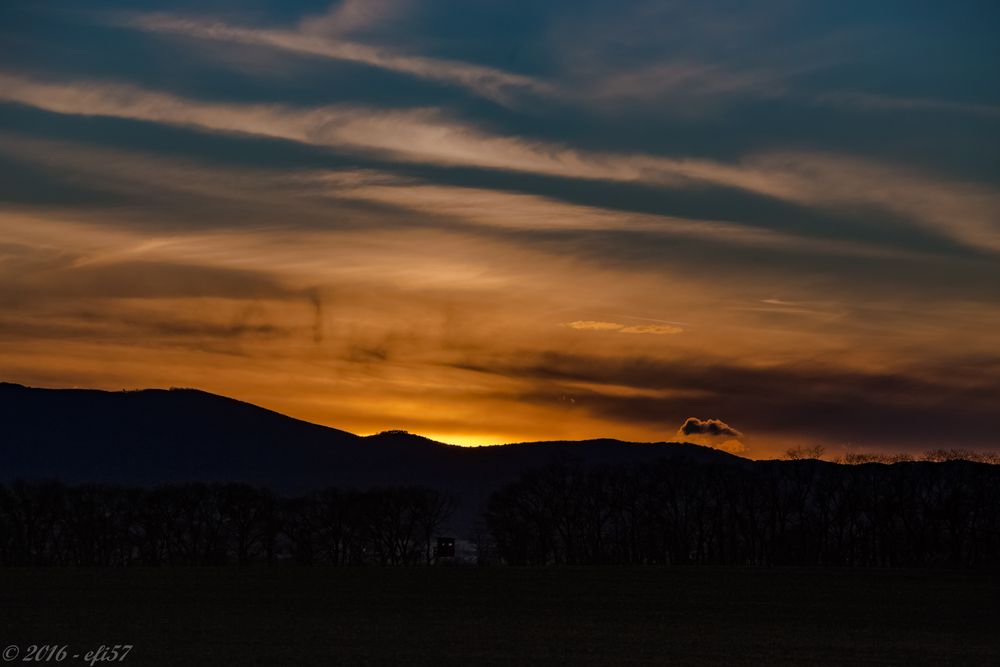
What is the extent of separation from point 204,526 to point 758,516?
79.2 metres

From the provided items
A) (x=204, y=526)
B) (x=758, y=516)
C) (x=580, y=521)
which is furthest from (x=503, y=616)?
(x=204, y=526)

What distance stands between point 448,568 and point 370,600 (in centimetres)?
3808

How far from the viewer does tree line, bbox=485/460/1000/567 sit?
158 m

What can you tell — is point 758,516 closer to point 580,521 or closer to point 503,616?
point 580,521

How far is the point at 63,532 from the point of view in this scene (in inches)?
6590

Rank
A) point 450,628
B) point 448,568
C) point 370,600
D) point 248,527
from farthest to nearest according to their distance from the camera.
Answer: point 248,527, point 448,568, point 370,600, point 450,628

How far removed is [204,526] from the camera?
172000 mm

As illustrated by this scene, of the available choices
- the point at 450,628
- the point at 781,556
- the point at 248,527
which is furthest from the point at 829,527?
the point at 450,628

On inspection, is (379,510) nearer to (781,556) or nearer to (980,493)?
(781,556)

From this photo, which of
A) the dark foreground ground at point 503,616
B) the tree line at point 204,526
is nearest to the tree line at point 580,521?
the tree line at point 204,526

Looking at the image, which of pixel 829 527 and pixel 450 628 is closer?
pixel 450 628

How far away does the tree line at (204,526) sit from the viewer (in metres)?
166

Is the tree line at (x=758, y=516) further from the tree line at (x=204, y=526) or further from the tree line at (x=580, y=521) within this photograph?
the tree line at (x=204, y=526)

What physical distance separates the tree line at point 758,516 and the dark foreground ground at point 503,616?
152 ft
